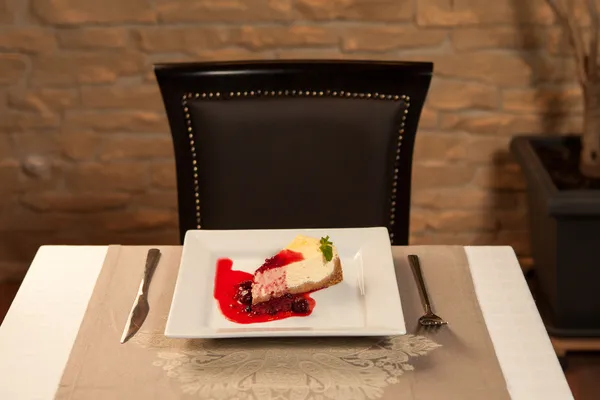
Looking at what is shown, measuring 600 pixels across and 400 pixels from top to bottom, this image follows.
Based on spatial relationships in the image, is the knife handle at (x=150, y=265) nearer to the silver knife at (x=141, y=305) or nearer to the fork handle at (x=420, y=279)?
the silver knife at (x=141, y=305)

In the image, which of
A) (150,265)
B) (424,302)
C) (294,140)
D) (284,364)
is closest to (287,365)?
(284,364)

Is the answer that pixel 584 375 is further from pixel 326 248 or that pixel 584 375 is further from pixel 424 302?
pixel 326 248

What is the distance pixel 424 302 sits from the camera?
129cm

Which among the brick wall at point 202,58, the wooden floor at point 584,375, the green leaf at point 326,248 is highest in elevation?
the green leaf at point 326,248

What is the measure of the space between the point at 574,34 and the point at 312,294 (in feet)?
4.40

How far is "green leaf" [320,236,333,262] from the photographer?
1259 millimetres

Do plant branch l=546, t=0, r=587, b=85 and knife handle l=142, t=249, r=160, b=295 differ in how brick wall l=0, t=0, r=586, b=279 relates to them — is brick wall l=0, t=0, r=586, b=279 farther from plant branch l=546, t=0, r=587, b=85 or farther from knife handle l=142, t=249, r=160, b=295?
knife handle l=142, t=249, r=160, b=295

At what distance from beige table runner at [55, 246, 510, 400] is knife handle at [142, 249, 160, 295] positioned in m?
0.05

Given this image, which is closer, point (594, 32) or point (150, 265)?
point (150, 265)

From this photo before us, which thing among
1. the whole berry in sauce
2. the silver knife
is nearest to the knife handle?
the silver knife

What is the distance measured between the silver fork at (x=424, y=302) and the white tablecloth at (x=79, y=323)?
3.0 inches

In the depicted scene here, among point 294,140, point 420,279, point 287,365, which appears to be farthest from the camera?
point 294,140

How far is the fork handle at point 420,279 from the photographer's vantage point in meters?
1.28

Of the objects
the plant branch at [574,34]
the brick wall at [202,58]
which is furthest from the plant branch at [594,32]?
the brick wall at [202,58]
